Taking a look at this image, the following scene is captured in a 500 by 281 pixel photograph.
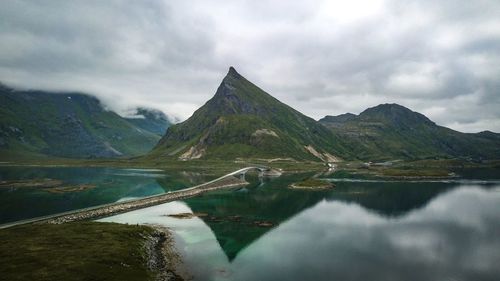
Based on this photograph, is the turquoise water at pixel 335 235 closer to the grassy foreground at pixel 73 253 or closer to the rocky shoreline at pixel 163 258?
the rocky shoreline at pixel 163 258

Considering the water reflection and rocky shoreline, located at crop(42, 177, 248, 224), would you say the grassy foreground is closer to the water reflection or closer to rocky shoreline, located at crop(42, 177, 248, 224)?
rocky shoreline, located at crop(42, 177, 248, 224)

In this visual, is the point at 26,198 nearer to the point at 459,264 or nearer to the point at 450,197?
the point at 459,264

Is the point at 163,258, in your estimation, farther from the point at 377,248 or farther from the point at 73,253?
the point at 377,248

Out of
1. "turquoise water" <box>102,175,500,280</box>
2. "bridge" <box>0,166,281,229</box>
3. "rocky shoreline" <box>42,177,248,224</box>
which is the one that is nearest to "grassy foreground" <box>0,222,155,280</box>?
"turquoise water" <box>102,175,500,280</box>

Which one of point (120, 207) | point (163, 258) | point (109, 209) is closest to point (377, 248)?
point (163, 258)

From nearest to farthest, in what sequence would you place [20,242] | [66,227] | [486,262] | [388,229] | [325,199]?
[20,242]
[486,262]
[66,227]
[388,229]
[325,199]

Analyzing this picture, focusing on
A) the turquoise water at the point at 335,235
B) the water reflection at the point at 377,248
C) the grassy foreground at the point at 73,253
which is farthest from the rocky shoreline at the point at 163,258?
the water reflection at the point at 377,248

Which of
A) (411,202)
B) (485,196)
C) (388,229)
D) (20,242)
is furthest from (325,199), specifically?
(20,242)
